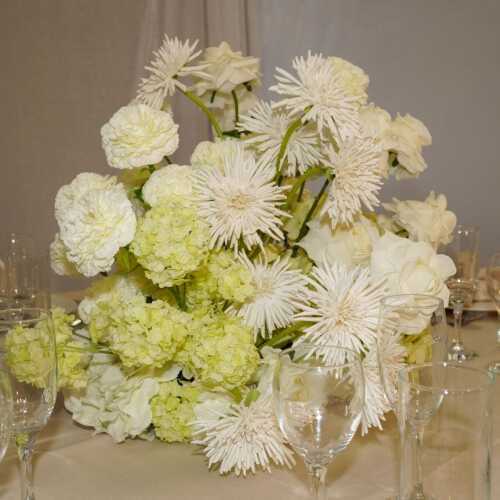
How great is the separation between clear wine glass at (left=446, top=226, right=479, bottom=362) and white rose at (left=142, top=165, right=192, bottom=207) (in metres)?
0.66

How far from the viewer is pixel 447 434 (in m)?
0.84

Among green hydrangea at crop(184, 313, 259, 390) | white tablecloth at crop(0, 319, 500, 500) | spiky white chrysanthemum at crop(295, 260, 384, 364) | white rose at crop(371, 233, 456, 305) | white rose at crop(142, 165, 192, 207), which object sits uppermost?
white rose at crop(142, 165, 192, 207)

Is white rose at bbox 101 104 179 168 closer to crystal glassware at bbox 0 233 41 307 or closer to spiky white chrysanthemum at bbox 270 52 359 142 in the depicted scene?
spiky white chrysanthemum at bbox 270 52 359 142

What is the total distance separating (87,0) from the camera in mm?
3764

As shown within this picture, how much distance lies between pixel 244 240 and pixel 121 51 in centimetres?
285

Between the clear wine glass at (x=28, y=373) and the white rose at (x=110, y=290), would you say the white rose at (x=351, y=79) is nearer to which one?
the white rose at (x=110, y=290)

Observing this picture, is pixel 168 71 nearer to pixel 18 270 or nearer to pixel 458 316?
pixel 18 270

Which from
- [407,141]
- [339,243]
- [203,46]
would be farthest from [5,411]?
[203,46]

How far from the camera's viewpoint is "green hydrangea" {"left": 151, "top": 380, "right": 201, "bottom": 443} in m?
1.24

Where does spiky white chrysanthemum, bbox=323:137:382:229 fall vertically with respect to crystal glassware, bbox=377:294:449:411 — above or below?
above

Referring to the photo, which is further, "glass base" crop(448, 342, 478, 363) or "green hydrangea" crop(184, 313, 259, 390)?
"glass base" crop(448, 342, 478, 363)

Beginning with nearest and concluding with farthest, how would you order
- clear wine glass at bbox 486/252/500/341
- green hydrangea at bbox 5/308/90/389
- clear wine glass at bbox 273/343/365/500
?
clear wine glass at bbox 273/343/365/500, green hydrangea at bbox 5/308/90/389, clear wine glass at bbox 486/252/500/341

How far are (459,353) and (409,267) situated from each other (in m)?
0.52

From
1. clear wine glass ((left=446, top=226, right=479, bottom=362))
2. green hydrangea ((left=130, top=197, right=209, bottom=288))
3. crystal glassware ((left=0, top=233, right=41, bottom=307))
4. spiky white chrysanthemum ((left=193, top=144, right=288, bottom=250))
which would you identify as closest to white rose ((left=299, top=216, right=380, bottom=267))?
spiky white chrysanthemum ((left=193, top=144, right=288, bottom=250))
